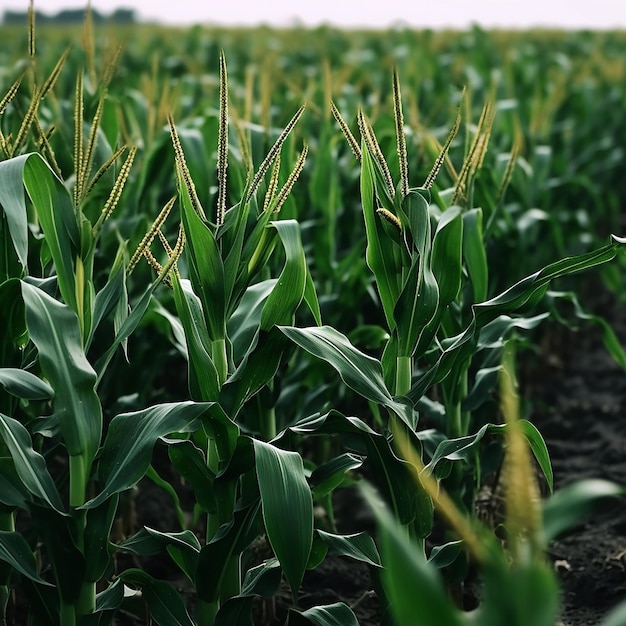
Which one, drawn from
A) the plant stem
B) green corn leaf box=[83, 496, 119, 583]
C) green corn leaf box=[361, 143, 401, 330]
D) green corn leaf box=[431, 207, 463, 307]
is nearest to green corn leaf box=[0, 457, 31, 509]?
green corn leaf box=[83, 496, 119, 583]

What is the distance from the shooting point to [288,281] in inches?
66.2

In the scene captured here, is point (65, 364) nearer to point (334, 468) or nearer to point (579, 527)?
point (334, 468)

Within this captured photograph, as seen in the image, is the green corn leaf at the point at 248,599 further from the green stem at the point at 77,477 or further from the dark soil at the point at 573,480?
the dark soil at the point at 573,480

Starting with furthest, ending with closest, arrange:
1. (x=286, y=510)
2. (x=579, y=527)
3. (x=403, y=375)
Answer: (x=579, y=527)
(x=403, y=375)
(x=286, y=510)

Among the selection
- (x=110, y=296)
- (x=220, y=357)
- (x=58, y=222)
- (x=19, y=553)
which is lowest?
(x=19, y=553)

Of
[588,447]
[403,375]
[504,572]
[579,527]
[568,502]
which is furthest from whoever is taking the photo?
[588,447]

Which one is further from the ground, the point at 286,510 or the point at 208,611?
the point at 286,510

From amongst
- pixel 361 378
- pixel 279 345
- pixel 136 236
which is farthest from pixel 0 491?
pixel 136 236

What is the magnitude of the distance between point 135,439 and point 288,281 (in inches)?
15.1

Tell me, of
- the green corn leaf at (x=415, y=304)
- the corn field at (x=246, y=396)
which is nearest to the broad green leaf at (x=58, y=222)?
the corn field at (x=246, y=396)

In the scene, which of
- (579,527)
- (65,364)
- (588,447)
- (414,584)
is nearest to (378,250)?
(65,364)

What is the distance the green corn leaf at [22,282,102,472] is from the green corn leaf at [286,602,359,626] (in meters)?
A: 0.50

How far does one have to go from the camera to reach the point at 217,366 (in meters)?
1.72

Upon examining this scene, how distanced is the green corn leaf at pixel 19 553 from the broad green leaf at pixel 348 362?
1.94ft
